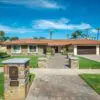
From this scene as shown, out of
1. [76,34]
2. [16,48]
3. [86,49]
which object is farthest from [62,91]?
[76,34]

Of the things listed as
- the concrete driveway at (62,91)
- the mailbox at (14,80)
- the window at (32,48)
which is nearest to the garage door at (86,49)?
the window at (32,48)

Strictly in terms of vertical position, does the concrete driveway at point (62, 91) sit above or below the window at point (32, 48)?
below

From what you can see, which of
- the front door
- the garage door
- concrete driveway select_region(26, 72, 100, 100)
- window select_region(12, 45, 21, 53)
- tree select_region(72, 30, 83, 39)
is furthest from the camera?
tree select_region(72, 30, 83, 39)

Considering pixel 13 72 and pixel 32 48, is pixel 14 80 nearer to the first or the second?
pixel 13 72

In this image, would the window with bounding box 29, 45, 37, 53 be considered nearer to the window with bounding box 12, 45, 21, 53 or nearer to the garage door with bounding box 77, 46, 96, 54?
the window with bounding box 12, 45, 21, 53

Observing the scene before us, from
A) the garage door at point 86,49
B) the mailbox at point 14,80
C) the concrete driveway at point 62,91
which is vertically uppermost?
the garage door at point 86,49

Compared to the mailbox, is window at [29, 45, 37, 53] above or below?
above

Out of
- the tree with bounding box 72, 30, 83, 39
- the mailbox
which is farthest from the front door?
the tree with bounding box 72, 30, 83, 39

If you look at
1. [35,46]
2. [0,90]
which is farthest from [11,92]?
[35,46]

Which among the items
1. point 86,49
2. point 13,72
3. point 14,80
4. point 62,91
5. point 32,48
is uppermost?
point 32,48

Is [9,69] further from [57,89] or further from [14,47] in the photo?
[14,47]

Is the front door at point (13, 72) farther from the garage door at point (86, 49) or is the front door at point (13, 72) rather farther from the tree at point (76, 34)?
the tree at point (76, 34)

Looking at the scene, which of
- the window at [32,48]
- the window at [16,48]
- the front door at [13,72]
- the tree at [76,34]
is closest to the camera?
the front door at [13,72]

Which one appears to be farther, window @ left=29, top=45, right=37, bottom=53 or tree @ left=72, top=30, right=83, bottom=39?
tree @ left=72, top=30, right=83, bottom=39
